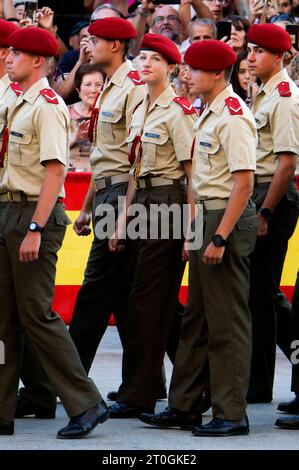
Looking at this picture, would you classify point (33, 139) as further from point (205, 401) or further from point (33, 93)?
point (205, 401)

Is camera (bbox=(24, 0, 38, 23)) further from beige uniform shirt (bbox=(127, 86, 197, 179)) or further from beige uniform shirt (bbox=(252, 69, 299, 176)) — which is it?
beige uniform shirt (bbox=(127, 86, 197, 179))

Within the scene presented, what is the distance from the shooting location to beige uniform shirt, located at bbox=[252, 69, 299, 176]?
7781mm

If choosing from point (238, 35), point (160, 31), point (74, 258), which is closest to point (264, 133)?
point (74, 258)

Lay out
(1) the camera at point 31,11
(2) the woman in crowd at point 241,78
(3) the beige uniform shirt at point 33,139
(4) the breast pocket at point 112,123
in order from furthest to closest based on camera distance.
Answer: (1) the camera at point 31,11, (2) the woman in crowd at point 241,78, (4) the breast pocket at point 112,123, (3) the beige uniform shirt at point 33,139

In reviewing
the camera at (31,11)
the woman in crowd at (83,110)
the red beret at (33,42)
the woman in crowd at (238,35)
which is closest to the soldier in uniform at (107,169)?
the red beret at (33,42)

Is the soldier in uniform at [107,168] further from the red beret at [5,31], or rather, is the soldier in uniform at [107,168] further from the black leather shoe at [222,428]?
the black leather shoe at [222,428]

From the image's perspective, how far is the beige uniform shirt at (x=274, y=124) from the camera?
7.78 m

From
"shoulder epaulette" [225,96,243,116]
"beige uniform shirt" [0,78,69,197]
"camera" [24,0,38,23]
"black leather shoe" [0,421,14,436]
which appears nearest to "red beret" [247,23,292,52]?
"shoulder epaulette" [225,96,243,116]

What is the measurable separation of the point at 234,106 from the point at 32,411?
6.92ft

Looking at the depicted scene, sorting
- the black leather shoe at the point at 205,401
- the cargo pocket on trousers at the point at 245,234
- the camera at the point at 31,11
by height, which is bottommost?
the black leather shoe at the point at 205,401

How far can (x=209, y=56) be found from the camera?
708cm

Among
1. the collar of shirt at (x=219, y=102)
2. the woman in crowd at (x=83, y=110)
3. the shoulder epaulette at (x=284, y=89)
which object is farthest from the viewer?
the woman in crowd at (x=83, y=110)

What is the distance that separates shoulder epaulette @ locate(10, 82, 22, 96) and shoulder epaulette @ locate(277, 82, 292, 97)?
1.58 m
